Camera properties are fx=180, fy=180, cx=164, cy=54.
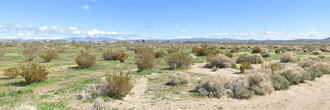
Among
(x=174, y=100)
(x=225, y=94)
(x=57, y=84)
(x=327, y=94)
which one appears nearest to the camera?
(x=174, y=100)

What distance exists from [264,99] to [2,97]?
12772mm

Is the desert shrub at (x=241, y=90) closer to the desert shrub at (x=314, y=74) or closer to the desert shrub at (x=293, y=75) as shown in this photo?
the desert shrub at (x=293, y=75)

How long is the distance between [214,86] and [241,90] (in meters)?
1.34

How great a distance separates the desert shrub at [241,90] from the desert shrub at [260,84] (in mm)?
358

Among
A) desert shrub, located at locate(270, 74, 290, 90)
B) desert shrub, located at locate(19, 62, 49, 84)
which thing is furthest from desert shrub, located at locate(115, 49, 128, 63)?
desert shrub, located at locate(270, 74, 290, 90)

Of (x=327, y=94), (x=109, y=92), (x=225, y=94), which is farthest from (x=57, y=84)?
(x=327, y=94)

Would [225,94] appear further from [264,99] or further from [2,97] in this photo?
[2,97]

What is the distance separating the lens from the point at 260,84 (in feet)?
32.0

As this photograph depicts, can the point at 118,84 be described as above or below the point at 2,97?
above

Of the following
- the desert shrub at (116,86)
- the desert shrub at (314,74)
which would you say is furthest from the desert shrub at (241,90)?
the desert shrub at (314,74)

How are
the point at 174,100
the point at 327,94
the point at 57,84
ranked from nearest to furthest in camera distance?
the point at 174,100, the point at 327,94, the point at 57,84

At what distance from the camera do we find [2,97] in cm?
866

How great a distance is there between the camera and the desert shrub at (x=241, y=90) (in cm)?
908

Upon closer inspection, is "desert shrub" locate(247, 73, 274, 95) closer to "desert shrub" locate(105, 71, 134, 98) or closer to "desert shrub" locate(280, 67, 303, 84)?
"desert shrub" locate(280, 67, 303, 84)
